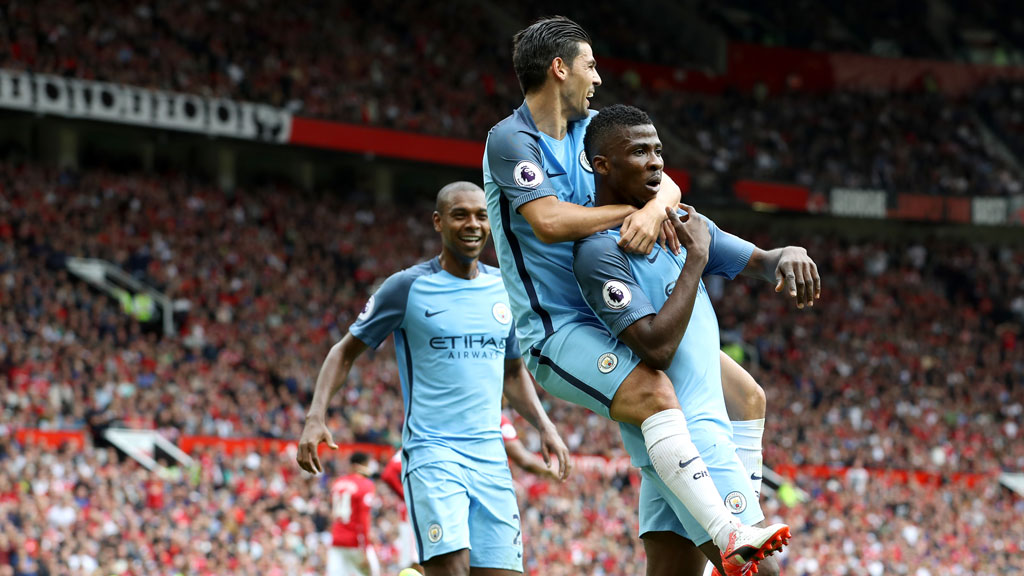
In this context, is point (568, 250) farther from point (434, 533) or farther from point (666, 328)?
point (434, 533)

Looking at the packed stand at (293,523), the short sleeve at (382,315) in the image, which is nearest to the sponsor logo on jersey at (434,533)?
the short sleeve at (382,315)

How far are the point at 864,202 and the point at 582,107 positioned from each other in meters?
30.9

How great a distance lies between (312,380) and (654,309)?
18.9m

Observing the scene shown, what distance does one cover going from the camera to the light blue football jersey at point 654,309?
4566 millimetres

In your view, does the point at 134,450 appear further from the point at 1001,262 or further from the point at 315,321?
the point at 1001,262

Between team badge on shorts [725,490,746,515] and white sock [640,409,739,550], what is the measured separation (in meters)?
0.07

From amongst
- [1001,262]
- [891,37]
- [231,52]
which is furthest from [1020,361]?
[231,52]

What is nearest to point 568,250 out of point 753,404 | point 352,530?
point 753,404

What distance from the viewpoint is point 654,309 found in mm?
4680

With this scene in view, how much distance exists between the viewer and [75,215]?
24.7 metres

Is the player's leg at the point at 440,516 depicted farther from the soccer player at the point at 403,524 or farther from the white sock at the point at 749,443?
the soccer player at the point at 403,524

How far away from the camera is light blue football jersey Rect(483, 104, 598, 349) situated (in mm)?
4836

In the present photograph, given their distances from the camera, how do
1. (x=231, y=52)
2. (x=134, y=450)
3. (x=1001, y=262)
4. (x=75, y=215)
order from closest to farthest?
(x=134, y=450) < (x=75, y=215) < (x=231, y=52) < (x=1001, y=262)

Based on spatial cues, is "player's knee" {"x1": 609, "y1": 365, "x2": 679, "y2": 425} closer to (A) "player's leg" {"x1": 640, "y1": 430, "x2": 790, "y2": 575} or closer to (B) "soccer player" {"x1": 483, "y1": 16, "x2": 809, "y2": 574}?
(B) "soccer player" {"x1": 483, "y1": 16, "x2": 809, "y2": 574}
